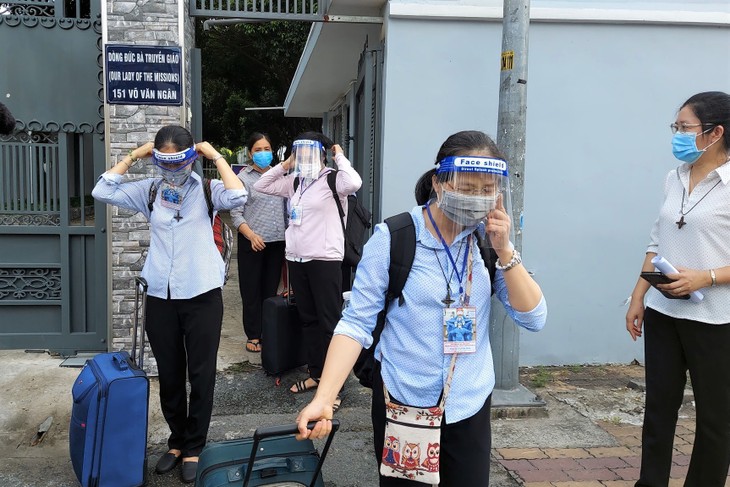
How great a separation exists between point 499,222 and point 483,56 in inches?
139

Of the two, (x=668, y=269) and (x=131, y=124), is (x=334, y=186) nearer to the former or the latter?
(x=131, y=124)

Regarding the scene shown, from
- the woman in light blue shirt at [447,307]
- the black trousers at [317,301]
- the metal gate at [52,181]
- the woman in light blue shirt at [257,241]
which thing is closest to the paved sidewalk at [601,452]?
the black trousers at [317,301]

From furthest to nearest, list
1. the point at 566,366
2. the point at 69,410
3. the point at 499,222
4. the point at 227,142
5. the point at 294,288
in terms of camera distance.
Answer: the point at 227,142
the point at 566,366
the point at 294,288
the point at 69,410
the point at 499,222

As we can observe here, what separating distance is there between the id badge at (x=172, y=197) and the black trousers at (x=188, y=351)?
511 millimetres

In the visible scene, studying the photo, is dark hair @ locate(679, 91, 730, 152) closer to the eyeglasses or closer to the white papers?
the eyeglasses

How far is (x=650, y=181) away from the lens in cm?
553

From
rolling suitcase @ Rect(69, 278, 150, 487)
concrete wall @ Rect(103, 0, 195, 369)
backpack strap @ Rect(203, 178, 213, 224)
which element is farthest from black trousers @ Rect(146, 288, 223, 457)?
concrete wall @ Rect(103, 0, 195, 369)

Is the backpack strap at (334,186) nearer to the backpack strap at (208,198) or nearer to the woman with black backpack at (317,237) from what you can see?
the woman with black backpack at (317,237)

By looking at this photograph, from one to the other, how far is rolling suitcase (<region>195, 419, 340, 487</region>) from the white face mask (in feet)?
2.80

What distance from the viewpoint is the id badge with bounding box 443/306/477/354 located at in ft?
7.11

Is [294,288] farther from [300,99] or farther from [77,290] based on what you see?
[300,99]

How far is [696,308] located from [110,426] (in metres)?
2.85

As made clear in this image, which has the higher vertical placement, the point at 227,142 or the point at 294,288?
the point at 227,142

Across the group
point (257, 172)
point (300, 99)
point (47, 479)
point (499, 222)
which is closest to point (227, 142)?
point (300, 99)
